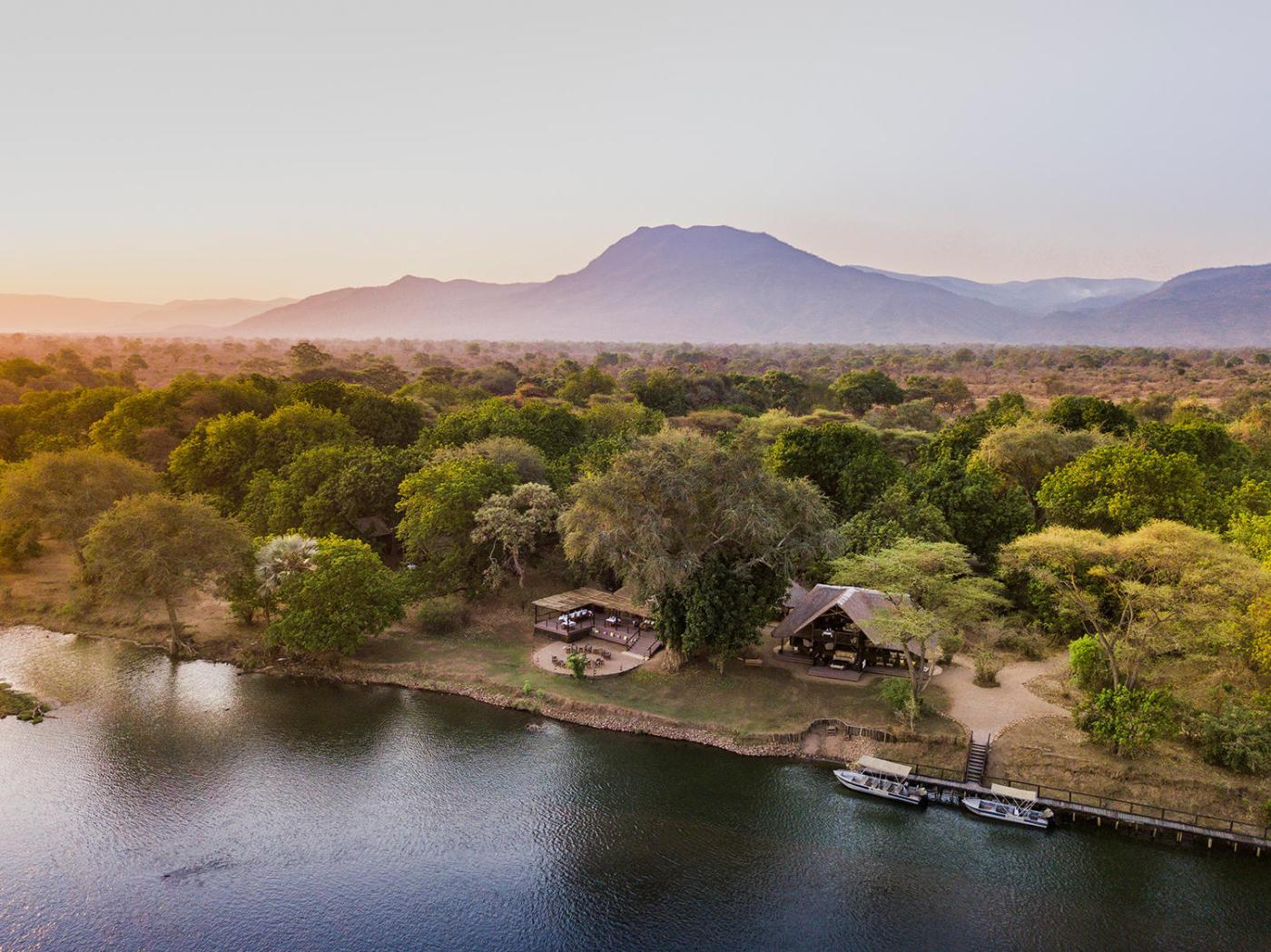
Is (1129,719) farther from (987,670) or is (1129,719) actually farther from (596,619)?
(596,619)

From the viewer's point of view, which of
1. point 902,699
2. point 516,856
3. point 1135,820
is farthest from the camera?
point 902,699

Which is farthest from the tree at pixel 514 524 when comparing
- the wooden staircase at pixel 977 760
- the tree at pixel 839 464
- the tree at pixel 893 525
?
the wooden staircase at pixel 977 760

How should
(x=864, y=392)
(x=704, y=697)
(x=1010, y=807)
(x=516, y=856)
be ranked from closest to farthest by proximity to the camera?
(x=516, y=856) < (x=1010, y=807) < (x=704, y=697) < (x=864, y=392)

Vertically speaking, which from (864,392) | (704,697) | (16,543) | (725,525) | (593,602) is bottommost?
(704,697)

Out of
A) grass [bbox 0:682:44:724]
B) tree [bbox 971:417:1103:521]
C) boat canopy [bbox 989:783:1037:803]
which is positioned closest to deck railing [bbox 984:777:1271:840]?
boat canopy [bbox 989:783:1037:803]

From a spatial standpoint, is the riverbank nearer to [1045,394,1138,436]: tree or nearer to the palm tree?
the palm tree

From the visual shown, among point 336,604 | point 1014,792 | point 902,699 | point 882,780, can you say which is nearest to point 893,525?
point 902,699

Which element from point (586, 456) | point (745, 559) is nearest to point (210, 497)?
point (586, 456)

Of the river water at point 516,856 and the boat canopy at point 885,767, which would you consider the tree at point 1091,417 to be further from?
the river water at point 516,856

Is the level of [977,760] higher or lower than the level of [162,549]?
lower
